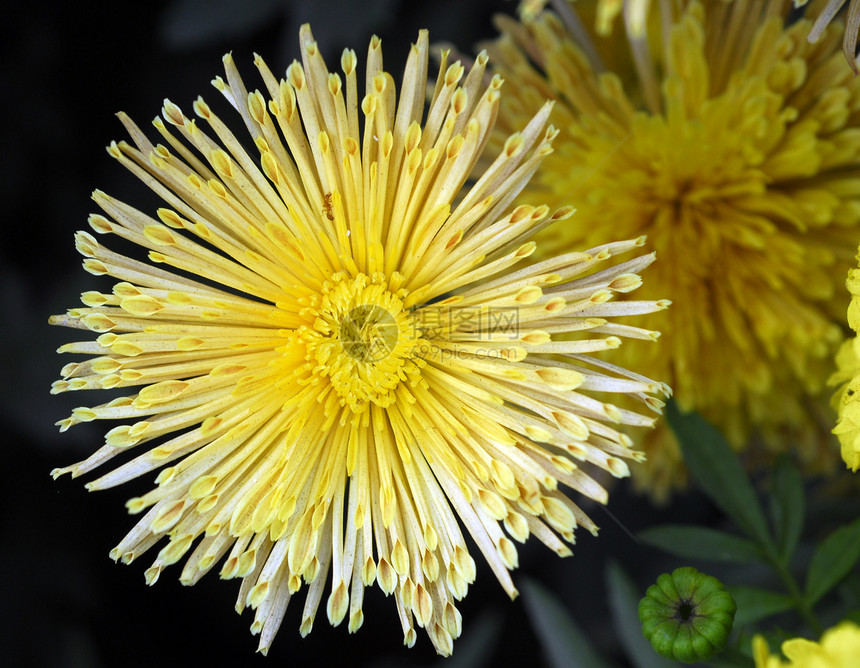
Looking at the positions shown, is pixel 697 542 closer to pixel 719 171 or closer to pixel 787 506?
pixel 787 506

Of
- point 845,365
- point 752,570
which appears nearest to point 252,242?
point 845,365

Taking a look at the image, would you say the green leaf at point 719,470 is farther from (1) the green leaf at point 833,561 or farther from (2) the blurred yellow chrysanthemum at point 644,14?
(2) the blurred yellow chrysanthemum at point 644,14

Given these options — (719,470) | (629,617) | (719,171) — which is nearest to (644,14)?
(719,171)


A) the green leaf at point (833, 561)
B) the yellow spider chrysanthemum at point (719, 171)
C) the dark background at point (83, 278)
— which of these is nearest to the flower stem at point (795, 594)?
the green leaf at point (833, 561)

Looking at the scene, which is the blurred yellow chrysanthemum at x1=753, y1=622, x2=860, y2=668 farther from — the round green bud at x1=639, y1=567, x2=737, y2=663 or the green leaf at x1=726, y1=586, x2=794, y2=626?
the green leaf at x1=726, y1=586, x2=794, y2=626

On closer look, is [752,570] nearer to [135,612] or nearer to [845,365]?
[845,365]

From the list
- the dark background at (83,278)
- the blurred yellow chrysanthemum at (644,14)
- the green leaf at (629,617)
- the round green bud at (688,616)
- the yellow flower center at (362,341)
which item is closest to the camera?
the blurred yellow chrysanthemum at (644,14)
